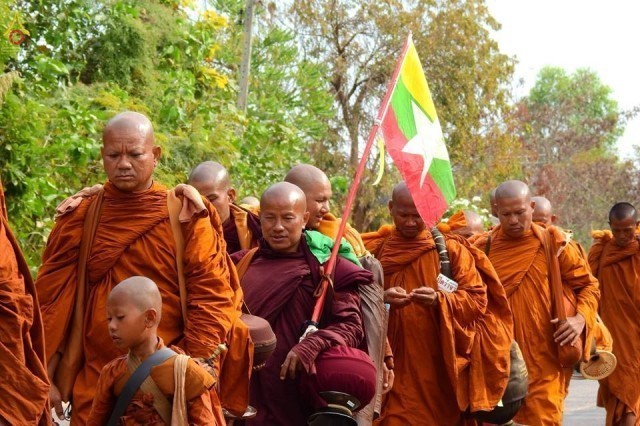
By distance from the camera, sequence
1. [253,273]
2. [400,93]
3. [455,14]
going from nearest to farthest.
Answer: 1. [253,273]
2. [400,93]
3. [455,14]

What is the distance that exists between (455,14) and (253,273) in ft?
66.7

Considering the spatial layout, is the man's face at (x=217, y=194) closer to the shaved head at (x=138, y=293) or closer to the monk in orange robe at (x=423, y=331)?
the monk in orange robe at (x=423, y=331)

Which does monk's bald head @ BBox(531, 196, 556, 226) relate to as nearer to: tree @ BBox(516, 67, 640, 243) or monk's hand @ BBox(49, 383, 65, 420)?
monk's hand @ BBox(49, 383, 65, 420)

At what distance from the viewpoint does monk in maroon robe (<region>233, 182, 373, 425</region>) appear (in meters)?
6.46

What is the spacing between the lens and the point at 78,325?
5684 millimetres

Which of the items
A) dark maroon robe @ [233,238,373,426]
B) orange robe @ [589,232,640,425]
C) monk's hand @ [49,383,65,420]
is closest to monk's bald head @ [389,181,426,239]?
dark maroon robe @ [233,238,373,426]

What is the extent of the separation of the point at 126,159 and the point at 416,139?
2607 millimetres

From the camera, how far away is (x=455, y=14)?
26266mm

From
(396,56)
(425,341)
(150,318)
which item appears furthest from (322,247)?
(396,56)

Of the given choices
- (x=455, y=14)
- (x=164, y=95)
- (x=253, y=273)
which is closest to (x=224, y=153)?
(x=164, y=95)

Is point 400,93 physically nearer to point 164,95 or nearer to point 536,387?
point 536,387

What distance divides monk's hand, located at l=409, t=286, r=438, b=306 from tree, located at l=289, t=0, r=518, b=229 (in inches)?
710

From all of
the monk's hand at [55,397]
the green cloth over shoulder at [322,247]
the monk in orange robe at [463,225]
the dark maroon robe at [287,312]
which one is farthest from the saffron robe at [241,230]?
the monk's hand at [55,397]

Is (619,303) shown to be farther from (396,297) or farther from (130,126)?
(130,126)
